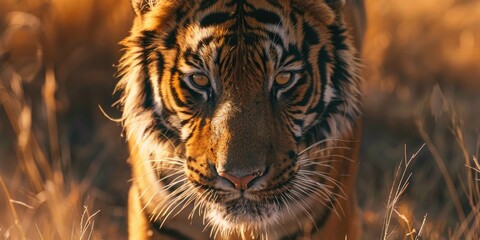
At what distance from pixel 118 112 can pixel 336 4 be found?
2588mm

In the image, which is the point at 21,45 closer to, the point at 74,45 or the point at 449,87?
the point at 74,45

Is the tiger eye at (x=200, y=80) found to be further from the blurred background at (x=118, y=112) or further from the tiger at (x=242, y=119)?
Answer: the blurred background at (x=118, y=112)

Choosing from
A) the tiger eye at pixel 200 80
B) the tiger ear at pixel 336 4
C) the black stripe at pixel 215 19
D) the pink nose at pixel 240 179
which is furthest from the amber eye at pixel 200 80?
the tiger ear at pixel 336 4

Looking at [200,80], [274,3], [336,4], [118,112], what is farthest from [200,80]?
[118,112]

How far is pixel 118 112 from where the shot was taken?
580 centimetres

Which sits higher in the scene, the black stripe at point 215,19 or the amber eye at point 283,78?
the black stripe at point 215,19

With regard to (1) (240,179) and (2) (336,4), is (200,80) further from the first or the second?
(2) (336,4)

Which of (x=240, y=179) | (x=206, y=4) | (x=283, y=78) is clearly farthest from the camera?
(x=206, y=4)

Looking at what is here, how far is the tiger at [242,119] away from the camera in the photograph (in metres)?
3.11

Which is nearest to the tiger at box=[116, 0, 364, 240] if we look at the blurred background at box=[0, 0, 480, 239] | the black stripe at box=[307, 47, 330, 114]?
the black stripe at box=[307, 47, 330, 114]

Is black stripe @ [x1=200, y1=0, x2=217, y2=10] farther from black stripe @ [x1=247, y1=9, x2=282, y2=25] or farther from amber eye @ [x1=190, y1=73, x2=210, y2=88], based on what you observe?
amber eye @ [x1=190, y1=73, x2=210, y2=88]

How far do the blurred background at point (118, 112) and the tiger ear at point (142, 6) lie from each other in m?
1.47

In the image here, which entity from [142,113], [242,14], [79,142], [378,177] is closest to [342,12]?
[242,14]

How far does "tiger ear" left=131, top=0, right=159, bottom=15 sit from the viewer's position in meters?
3.45
